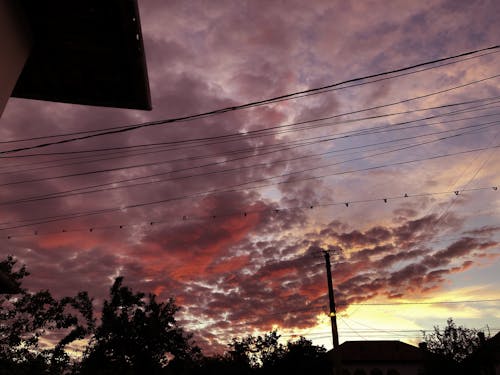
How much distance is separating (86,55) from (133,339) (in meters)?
41.7

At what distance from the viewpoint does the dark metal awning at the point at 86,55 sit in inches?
185

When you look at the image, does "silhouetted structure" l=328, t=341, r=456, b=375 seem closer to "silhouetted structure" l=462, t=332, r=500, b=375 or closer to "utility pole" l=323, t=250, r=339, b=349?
"silhouetted structure" l=462, t=332, r=500, b=375

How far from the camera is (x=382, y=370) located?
173 ft

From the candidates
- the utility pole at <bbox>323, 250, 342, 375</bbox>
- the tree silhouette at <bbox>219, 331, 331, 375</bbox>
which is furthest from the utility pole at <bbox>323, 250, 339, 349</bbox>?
the tree silhouette at <bbox>219, 331, 331, 375</bbox>

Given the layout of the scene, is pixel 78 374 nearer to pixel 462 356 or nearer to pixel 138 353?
pixel 138 353

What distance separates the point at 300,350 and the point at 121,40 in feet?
94.7

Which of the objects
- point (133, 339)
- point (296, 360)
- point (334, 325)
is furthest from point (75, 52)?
point (133, 339)

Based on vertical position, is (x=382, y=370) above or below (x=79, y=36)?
below

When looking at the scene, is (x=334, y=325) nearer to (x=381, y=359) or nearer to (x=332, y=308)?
(x=332, y=308)

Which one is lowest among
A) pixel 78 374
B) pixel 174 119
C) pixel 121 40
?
pixel 78 374

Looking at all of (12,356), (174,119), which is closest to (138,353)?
(12,356)

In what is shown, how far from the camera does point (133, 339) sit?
41875mm

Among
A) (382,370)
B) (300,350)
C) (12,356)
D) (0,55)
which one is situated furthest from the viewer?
(382,370)

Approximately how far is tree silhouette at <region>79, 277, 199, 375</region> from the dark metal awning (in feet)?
130
